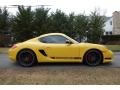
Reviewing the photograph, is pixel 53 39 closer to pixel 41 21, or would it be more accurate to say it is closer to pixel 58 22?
pixel 41 21

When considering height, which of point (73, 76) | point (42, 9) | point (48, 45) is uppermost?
point (42, 9)

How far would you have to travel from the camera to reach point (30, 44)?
1211cm

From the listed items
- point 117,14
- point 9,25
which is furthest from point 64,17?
point 117,14

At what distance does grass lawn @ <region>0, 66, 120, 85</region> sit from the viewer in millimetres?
8742

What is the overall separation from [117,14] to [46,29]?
4839cm

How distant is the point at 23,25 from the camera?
103 ft

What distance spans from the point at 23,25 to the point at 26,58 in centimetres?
1985

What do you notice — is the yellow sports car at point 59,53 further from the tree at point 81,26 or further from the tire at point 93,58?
the tree at point 81,26

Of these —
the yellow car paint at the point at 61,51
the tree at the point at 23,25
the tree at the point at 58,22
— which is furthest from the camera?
the tree at the point at 58,22

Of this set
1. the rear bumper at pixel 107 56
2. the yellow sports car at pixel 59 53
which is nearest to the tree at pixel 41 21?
the yellow sports car at pixel 59 53

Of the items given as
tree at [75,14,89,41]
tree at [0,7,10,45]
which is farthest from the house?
tree at [0,7,10,45]

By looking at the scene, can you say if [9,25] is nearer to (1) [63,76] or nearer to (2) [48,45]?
(2) [48,45]

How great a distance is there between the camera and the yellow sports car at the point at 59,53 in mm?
11977

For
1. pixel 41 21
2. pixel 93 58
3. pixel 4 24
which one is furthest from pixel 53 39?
pixel 4 24
